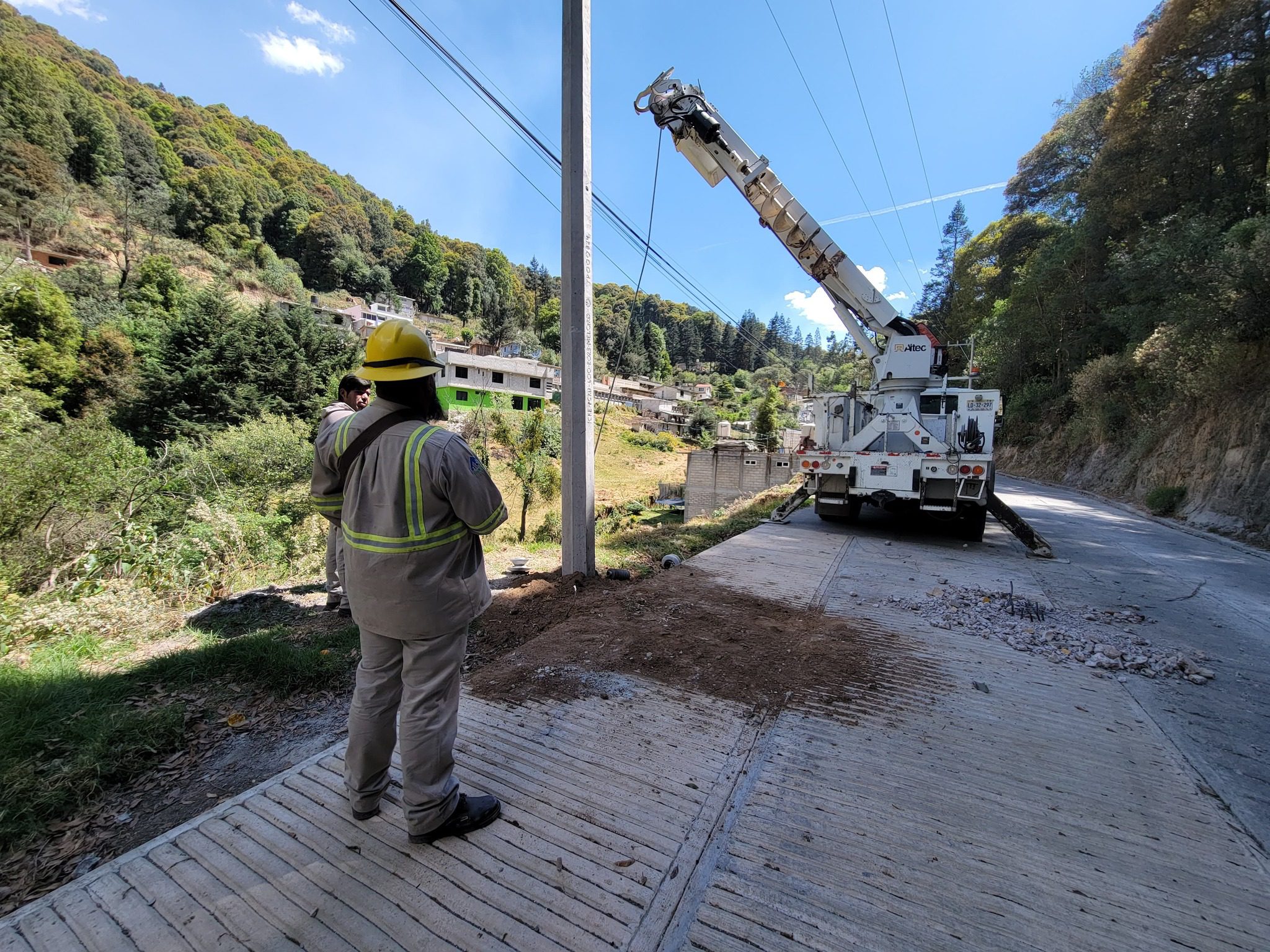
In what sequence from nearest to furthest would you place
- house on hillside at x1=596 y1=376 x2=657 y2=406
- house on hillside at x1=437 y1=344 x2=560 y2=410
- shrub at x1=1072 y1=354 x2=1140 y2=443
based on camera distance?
shrub at x1=1072 y1=354 x2=1140 y2=443 < house on hillside at x1=437 y1=344 x2=560 y2=410 < house on hillside at x1=596 y1=376 x2=657 y2=406

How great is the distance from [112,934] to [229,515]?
21.3 feet

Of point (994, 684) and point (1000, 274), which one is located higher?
point (1000, 274)

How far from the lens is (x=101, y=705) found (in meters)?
2.69

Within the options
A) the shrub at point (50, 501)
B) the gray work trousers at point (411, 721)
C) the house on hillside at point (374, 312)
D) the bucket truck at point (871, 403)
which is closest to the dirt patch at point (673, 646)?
the gray work trousers at point (411, 721)

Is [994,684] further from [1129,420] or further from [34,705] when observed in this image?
[1129,420]

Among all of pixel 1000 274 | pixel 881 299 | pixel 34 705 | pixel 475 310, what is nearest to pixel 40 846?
pixel 34 705

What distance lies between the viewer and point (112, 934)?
4.86 feet

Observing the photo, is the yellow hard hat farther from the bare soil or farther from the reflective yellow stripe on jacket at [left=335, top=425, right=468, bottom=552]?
the bare soil

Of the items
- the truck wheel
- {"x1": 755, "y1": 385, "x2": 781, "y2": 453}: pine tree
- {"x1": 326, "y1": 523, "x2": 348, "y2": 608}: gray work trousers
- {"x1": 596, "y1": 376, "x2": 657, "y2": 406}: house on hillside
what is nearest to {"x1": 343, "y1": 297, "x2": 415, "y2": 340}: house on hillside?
{"x1": 596, "y1": 376, "x2": 657, "y2": 406}: house on hillside

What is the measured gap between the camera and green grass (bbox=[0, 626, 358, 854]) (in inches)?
81.0

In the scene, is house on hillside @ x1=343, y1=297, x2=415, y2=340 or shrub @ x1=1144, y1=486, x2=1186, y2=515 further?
house on hillside @ x1=343, y1=297, x2=415, y2=340

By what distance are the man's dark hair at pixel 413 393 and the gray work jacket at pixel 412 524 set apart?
0.13 feet

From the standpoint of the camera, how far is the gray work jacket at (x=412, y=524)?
1.74 metres

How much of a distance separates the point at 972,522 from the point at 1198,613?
Answer: 3032 millimetres
